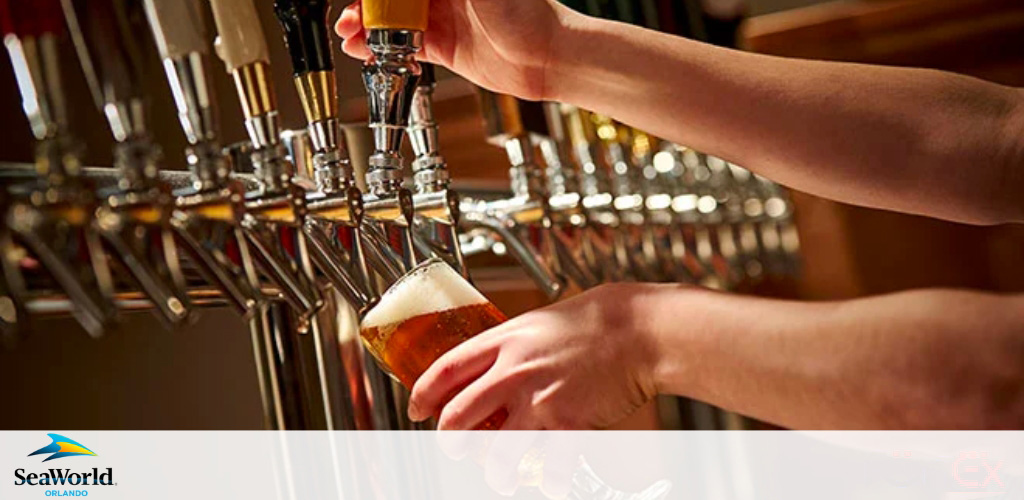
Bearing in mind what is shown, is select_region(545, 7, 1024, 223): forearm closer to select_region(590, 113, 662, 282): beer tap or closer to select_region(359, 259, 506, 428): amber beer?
select_region(359, 259, 506, 428): amber beer

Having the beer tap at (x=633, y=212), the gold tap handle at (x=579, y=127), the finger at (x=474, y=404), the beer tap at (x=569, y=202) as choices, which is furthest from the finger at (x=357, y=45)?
the gold tap handle at (x=579, y=127)

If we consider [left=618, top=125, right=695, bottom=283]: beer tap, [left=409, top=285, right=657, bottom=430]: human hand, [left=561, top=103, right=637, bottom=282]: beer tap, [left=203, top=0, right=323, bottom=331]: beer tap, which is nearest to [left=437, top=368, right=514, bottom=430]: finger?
[left=409, top=285, right=657, bottom=430]: human hand

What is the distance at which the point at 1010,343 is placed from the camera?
0.73 m

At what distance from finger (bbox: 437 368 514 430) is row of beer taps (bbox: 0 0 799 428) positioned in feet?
0.27

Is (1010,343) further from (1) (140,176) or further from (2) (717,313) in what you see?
(1) (140,176)

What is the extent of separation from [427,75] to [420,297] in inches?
8.7

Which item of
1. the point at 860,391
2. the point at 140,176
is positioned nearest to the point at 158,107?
the point at 140,176
